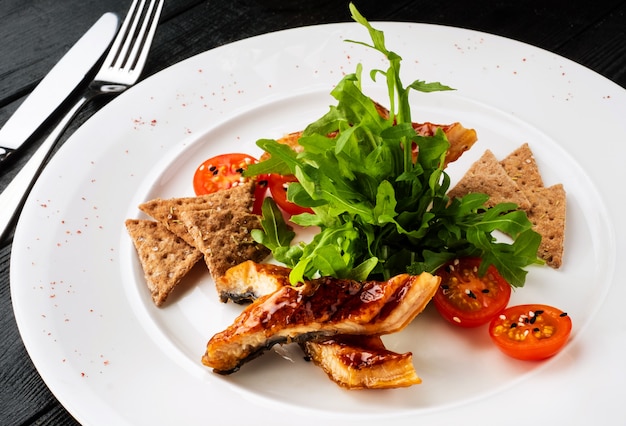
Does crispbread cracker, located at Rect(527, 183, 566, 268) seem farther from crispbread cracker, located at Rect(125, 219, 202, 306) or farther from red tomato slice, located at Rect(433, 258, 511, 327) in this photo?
crispbread cracker, located at Rect(125, 219, 202, 306)

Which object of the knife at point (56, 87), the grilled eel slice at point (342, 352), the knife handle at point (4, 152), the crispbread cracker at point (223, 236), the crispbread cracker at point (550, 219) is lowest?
the crispbread cracker at point (550, 219)

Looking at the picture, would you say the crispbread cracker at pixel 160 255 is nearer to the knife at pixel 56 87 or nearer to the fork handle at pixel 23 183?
the fork handle at pixel 23 183

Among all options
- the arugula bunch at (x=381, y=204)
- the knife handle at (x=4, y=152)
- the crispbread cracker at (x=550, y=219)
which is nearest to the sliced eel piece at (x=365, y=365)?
the arugula bunch at (x=381, y=204)

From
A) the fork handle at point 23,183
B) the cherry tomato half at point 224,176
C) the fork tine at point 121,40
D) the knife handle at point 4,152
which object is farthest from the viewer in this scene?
the fork tine at point 121,40

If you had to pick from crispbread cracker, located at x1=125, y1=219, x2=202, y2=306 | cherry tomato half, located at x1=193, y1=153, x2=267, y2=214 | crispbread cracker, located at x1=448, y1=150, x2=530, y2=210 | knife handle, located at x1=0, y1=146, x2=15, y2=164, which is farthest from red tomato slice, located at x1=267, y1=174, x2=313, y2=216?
knife handle, located at x1=0, y1=146, x2=15, y2=164

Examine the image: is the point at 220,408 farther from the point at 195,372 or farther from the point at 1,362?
the point at 1,362

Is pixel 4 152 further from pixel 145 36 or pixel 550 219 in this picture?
pixel 550 219
